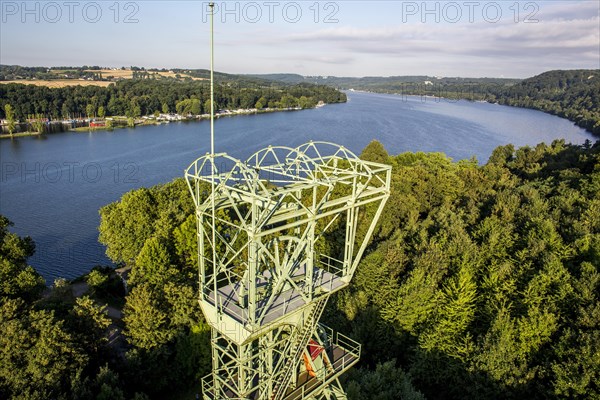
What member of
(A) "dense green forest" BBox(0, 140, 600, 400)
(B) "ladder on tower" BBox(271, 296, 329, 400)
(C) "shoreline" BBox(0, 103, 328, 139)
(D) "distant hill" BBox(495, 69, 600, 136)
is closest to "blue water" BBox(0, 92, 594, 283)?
(C) "shoreline" BBox(0, 103, 328, 139)

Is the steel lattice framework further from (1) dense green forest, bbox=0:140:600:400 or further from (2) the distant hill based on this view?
(2) the distant hill

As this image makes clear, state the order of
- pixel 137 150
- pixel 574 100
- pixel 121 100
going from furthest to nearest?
pixel 574 100 → pixel 121 100 → pixel 137 150

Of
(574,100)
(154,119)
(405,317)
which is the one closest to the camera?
(405,317)

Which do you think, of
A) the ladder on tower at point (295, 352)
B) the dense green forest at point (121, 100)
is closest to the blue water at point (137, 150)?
the dense green forest at point (121, 100)

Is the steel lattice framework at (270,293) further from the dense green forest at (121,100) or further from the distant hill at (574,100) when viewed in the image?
the distant hill at (574,100)

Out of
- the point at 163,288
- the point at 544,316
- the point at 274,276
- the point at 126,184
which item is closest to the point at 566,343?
the point at 544,316

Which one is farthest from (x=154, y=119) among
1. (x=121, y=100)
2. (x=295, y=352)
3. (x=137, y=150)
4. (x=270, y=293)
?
(x=295, y=352)

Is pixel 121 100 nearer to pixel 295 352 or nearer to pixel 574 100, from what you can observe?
pixel 295 352

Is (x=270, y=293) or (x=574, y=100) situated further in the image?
(x=574, y=100)

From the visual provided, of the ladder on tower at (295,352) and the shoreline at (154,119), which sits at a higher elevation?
the shoreline at (154,119)
